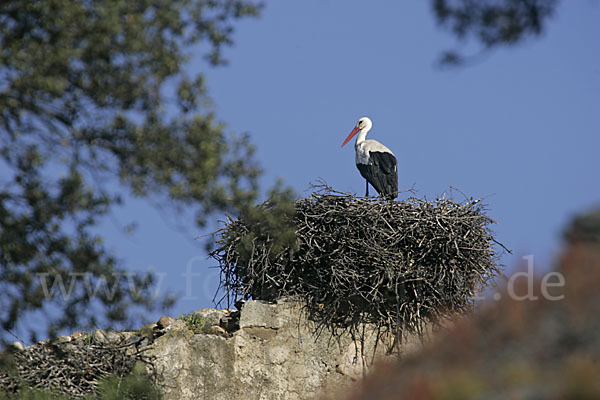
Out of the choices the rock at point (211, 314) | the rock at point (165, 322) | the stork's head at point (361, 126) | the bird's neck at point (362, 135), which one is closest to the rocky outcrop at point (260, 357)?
the rock at point (165, 322)

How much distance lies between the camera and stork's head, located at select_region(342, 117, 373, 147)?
1322 cm

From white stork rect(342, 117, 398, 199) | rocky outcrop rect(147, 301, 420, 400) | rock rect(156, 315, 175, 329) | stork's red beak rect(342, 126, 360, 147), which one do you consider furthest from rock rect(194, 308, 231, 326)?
stork's red beak rect(342, 126, 360, 147)

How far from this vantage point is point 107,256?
20.6 feet

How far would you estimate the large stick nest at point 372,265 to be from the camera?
884 cm

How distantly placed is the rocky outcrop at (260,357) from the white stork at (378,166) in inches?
116

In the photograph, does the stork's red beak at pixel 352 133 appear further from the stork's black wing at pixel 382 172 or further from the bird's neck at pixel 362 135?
the stork's black wing at pixel 382 172

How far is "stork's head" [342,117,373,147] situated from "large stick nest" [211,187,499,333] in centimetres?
425

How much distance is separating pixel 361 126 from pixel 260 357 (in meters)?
5.73

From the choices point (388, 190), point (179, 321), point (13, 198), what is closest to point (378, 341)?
point (179, 321)

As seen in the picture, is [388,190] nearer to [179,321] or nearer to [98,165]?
[179,321]

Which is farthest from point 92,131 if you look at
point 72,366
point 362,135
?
point 362,135

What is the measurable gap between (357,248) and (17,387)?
383cm

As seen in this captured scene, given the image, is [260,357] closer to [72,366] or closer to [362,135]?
[72,366]

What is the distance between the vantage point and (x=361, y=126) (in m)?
13.3
